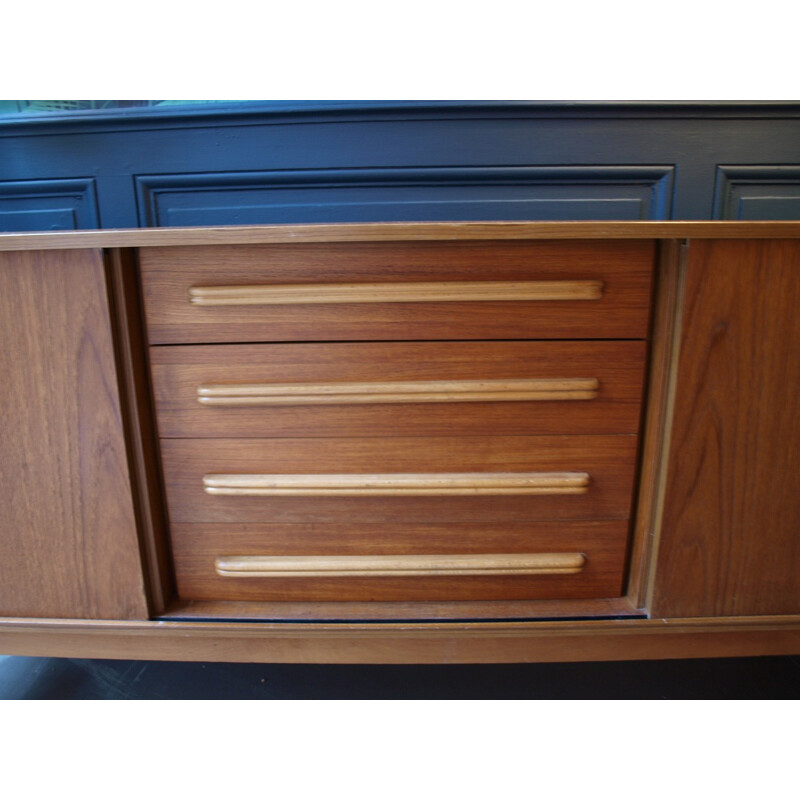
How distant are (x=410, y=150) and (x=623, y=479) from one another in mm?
659

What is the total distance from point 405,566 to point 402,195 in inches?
25.5

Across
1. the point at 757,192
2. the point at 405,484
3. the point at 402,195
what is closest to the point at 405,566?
the point at 405,484

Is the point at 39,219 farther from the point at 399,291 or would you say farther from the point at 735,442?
the point at 735,442

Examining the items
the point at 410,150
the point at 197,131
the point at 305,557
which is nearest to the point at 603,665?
the point at 305,557

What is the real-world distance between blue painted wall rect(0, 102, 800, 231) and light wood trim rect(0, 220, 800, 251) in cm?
41

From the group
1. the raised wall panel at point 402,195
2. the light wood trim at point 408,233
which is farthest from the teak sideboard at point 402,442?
the raised wall panel at point 402,195

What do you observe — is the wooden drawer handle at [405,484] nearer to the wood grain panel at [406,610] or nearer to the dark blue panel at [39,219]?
the wood grain panel at [406,610]

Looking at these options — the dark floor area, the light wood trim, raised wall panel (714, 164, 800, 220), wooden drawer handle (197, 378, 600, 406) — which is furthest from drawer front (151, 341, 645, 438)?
raised wall panel (714, 164, 800, 220)

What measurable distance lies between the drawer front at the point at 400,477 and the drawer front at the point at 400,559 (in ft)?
0.08

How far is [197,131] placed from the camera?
36.6 inches

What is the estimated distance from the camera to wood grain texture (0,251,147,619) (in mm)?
601

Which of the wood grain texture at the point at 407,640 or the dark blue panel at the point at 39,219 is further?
the dark blue panel at the point at 39,219

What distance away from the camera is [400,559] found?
69 cm

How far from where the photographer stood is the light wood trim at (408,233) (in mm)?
570
